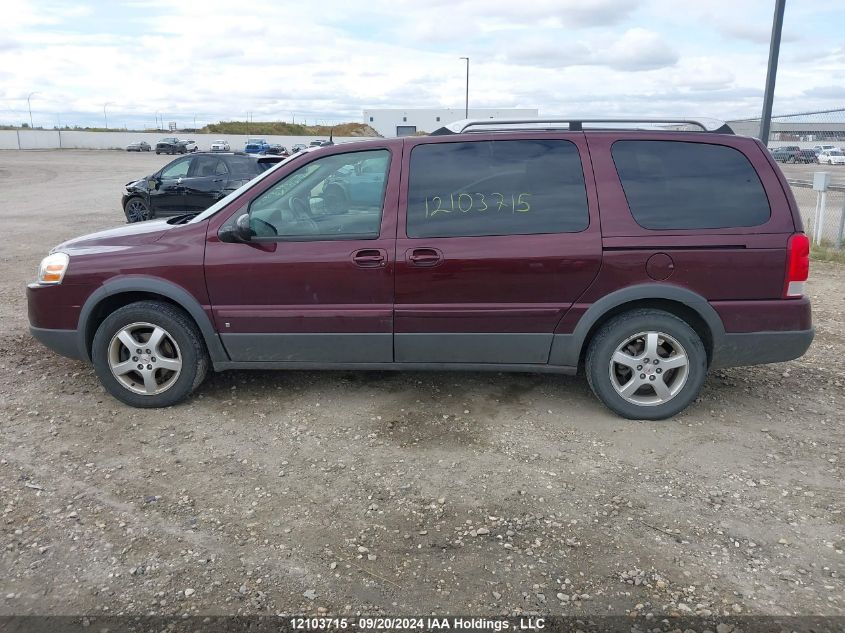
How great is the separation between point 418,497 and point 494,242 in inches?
62.5

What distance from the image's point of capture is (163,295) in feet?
14.1

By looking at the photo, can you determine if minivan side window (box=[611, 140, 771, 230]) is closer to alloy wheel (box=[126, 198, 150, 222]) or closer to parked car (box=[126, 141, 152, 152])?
alloy wheel (box=[126, 198, 150, 222])

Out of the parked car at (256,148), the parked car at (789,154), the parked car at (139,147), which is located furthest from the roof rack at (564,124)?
the parked car at (139,147)

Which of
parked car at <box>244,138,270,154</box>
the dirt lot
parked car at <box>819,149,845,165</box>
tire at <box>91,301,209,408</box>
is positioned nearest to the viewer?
the dirt lot

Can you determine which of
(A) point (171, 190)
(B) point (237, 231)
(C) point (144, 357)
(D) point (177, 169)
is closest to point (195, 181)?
(A) point (171, 190)

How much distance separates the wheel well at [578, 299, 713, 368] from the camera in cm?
414

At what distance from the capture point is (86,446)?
3961 millimetres

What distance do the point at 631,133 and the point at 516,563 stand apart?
274 cm

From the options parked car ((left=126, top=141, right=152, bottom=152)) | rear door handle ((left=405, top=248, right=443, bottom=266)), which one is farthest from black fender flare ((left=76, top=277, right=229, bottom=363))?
parked car ((left=126, top=141, right=152, bottom=152))

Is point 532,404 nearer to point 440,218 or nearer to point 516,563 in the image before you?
point 440,218

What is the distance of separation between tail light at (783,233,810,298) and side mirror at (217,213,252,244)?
129 inches

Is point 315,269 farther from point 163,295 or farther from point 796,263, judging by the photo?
point 796,263

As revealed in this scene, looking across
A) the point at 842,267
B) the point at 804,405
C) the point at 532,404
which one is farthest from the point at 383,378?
the point at 842,267

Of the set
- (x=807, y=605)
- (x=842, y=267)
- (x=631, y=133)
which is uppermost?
(x=631, y=133)
